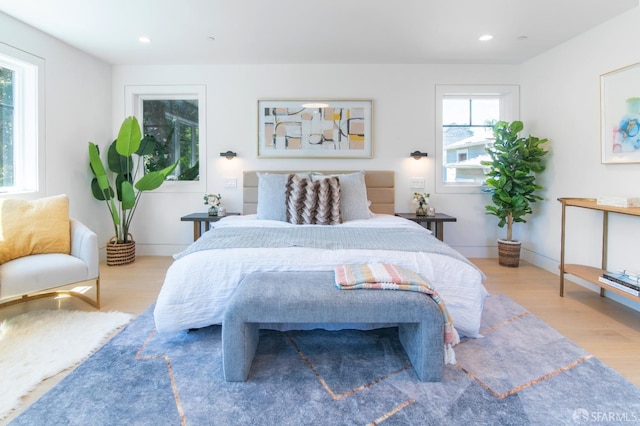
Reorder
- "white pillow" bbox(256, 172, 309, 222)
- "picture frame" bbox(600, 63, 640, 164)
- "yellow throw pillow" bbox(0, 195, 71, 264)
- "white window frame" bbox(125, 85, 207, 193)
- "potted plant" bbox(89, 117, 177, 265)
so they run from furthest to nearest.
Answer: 1. "white window frame" bbox(125, 85, 207, 193)
2. "potted plant" bbox(89, 117, 177, 265)
3. "white pillow" bbox(256, 172, 309, 222)
4. "picture frame" bbox(600, 63, 640, 164)
5. "yellow throw pillow" bbox(0, 195, 71, 264)

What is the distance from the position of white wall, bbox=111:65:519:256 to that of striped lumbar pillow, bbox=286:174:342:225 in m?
0.99

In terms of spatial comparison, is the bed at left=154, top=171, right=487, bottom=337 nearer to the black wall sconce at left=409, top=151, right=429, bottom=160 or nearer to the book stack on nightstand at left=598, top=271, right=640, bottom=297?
the book stack on nightstand at left=598, top=271, right=640, bottom=297

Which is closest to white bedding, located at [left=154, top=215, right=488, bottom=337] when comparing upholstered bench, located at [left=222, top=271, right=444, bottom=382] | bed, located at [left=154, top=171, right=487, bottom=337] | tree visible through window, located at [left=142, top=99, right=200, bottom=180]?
bed, located at [left=154, top=171, right=487, bottom=337]

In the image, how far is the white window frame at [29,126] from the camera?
3.49 metres

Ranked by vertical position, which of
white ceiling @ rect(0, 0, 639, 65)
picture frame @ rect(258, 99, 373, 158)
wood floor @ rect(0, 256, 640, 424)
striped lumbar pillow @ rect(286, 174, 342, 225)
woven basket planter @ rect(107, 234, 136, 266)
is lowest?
wood floor @ rect(0, 256, 640, 424)

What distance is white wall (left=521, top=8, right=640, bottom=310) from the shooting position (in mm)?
3119

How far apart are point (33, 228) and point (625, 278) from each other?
470cm

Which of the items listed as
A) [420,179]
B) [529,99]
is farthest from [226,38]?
[529,99]

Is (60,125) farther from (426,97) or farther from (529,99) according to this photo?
(529,99)

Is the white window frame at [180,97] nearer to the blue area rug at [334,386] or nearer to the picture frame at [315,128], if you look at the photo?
the picture frame at [315,128]

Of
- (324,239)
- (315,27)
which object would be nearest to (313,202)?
(324,239)

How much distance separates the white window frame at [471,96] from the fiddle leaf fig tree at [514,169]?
1.68ft

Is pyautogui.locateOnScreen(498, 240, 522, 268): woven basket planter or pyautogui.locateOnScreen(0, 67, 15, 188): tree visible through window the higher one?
pyautogui.locateOnScreen(0, 67, 15, 188): tree visible through window

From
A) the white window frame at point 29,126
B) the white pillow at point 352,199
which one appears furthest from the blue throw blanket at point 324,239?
the white window frame at point 29,126
